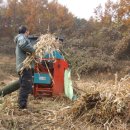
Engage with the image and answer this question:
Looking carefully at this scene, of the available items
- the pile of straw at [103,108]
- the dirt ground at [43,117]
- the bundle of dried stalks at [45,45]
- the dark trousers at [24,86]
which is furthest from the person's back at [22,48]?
the pile of straw at [103,108]

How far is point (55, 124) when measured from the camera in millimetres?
6562

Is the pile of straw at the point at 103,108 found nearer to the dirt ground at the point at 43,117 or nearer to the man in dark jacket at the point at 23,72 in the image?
the dirt ground at the point at 43,117

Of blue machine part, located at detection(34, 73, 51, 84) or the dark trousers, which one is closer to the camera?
the dark trousers

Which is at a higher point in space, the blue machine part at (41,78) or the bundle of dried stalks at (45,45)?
the bundle of dried stalks at (45,45)

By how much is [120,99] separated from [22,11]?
116ft

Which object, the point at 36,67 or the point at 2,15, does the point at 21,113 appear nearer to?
the point at 36,67

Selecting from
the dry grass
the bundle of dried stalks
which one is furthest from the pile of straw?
the bundle of dried stalks

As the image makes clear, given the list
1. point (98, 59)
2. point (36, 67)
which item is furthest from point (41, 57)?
point (98, 59)

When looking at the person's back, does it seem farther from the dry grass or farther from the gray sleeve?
the dry grass

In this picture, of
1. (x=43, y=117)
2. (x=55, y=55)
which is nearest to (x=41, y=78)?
(x=55, y=55)

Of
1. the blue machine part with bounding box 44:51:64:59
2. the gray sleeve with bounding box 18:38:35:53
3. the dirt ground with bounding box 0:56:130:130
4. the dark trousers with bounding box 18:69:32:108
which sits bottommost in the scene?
the dirt ground with bounding box 0:56:130:130

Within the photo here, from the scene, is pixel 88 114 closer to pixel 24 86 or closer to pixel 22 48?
pixel 24 86

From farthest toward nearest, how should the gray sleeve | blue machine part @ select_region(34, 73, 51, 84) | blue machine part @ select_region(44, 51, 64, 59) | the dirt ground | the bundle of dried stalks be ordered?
blue machine part @ select_region(34, 73, 51, 84) → blue machine part @ select_region(44, 51, 64, 59) → the bundle of dried stalks → the gray sleeve → the dirt ground

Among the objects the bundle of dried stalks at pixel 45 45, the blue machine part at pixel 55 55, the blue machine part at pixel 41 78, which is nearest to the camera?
the bundle of dried stalks at pixel 45 45
